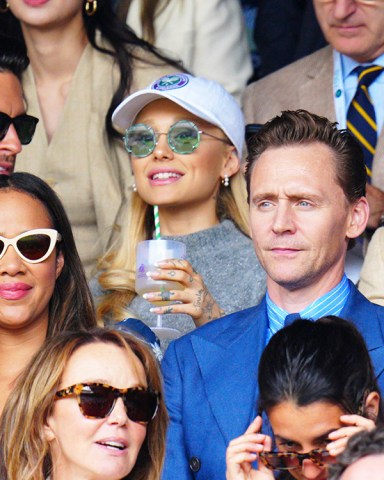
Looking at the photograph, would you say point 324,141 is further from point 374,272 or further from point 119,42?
point 119,42

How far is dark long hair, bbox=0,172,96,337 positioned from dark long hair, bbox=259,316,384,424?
118 cm

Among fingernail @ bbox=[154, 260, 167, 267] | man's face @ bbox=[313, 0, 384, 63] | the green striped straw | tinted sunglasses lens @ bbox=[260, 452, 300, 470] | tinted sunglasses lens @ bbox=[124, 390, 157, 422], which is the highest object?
man's face @ bbox=[313, 0, 384, 63]

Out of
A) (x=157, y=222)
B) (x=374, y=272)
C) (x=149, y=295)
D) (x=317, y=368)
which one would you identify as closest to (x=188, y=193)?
(x=157, y=222)

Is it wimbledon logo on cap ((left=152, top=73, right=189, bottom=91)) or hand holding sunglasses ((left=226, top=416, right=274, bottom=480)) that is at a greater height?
wimbledon logo on cap ((left=152, top=73, right=189, bottom=91))

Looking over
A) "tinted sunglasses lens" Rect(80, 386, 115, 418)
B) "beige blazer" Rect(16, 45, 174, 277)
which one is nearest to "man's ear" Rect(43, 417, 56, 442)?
"tinted sunglasses lens" Rect(80, 386, 115, 418)

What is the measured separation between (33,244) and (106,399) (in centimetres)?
102

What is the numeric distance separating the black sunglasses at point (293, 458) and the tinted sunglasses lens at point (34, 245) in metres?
1.43

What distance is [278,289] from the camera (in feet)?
→ 16.0

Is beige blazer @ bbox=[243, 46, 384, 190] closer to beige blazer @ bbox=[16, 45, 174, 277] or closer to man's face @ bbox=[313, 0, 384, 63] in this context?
man's face @ bbox=[313, 0, 384, 63]

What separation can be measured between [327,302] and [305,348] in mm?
614

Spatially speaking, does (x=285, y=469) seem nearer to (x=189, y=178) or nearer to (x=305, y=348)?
(x=305, y=348)

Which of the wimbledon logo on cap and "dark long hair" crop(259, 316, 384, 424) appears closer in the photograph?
"dark long hair" crop(259, 316, 384, 424)

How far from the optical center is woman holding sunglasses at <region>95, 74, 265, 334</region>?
19.4ft

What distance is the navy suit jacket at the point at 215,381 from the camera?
4.64 m
